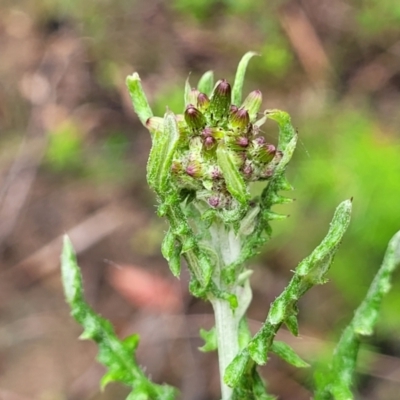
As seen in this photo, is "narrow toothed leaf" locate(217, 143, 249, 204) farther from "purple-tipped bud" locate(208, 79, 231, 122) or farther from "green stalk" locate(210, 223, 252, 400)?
"green stalk" locate(210, 223, 252, 400)

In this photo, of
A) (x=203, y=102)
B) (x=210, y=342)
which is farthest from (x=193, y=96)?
(x=210, y=342)

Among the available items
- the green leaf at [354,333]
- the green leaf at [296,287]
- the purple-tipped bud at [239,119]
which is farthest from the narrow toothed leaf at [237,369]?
the purple-tipped bud at [239,119]

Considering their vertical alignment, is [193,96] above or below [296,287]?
above

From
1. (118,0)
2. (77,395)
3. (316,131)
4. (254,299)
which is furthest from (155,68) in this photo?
(77,395)

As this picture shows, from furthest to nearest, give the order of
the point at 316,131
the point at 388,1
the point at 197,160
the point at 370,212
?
the point at 388,1, the point at 316,131, the point at 370,212, the point at 197,160

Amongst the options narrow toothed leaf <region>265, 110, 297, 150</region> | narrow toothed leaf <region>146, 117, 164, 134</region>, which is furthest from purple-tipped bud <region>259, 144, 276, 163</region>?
narrow toothed leaf <region>146, 117, 164, 134</region>

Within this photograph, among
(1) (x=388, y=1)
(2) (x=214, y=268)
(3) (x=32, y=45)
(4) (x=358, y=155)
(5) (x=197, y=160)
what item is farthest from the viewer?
(3) (x=32, y=45)

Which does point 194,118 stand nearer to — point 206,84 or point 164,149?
point 164,149

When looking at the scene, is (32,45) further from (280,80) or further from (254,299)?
(254,299)
